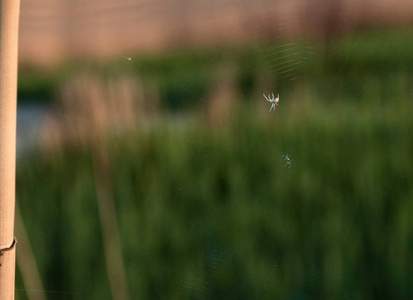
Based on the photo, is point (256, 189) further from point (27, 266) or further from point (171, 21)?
point (27, 266)

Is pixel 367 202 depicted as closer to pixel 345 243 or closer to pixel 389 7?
pixel 345 243

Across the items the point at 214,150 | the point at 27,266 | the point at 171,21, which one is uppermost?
the point at 171,21

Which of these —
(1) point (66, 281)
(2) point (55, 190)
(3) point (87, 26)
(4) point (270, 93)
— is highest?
(3) point (87, 26)

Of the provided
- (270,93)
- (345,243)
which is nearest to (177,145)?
(270,93)

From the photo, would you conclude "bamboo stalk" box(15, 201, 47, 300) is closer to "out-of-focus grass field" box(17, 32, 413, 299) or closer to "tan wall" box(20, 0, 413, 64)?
"out-of-focus grass field" box(17, 32, 413, 299)

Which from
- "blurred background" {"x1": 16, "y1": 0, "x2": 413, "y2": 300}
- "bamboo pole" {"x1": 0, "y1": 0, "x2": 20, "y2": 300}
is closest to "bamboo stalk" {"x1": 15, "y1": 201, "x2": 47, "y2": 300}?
"blurred background" {"x1": 16, "y1": 0, "x2": 413, "y2": 300}

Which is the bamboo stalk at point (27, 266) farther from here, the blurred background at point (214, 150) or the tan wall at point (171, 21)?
the tan wall at point (171, 21)

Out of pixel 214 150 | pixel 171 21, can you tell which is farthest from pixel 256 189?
pixel 171 21
